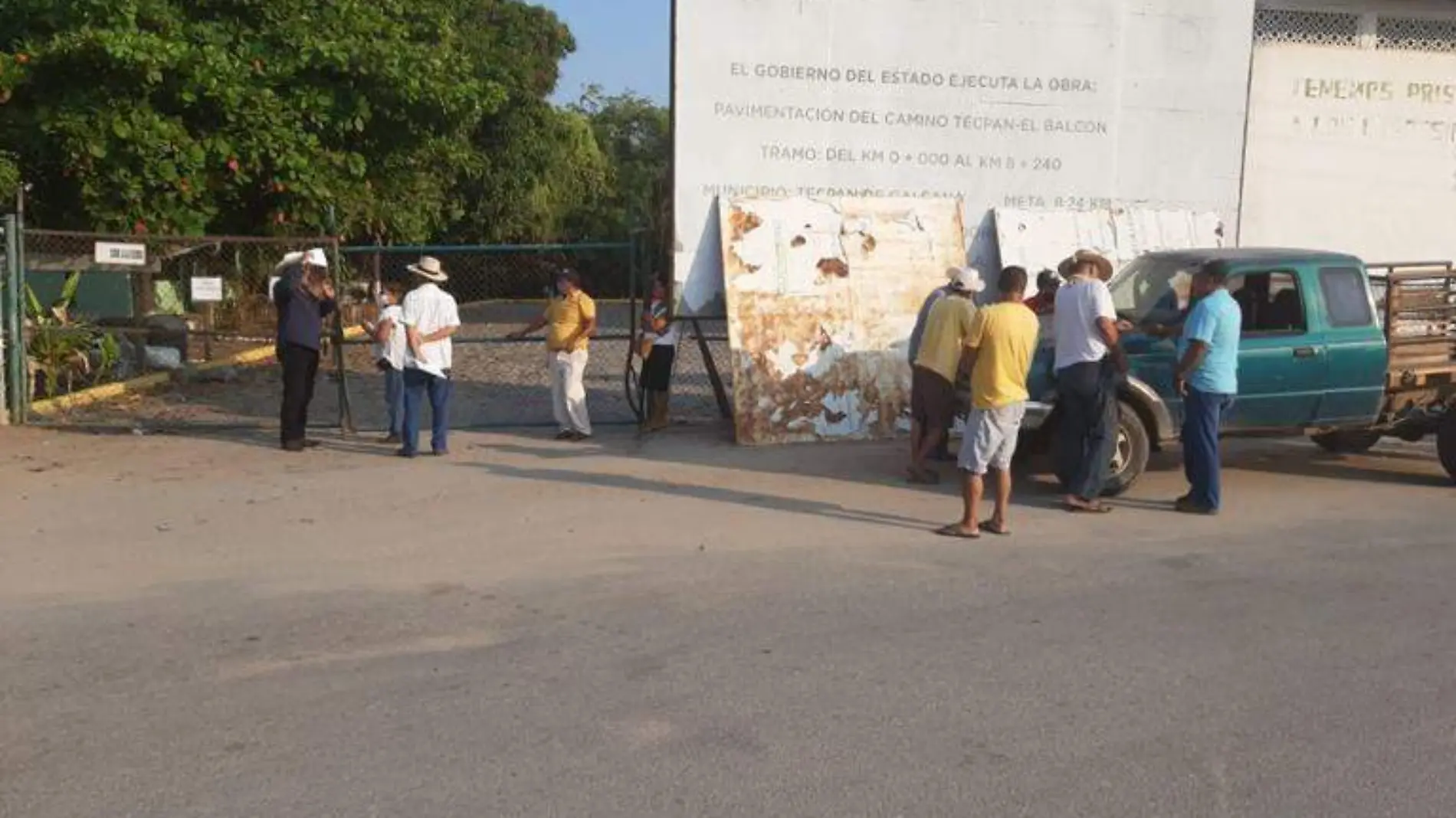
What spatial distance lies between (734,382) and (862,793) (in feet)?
24.0

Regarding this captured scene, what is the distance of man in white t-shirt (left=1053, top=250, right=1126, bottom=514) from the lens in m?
8.84

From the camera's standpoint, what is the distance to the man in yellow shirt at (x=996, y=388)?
322 inches

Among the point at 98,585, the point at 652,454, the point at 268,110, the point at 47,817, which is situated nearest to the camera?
the point at 47,817

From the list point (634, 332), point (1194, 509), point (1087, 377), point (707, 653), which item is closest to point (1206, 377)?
point (1087, 377)

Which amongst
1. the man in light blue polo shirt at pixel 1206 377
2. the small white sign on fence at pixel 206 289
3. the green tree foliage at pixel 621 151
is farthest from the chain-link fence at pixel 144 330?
the green tree foliage at pixel 621 151

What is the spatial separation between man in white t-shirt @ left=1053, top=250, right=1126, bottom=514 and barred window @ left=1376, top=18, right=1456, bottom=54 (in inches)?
274

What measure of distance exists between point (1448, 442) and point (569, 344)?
705 cm

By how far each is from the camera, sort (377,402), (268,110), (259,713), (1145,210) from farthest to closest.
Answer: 1. (268,110)
2. (377,402)
3. (1145,210)
4. (259,713)

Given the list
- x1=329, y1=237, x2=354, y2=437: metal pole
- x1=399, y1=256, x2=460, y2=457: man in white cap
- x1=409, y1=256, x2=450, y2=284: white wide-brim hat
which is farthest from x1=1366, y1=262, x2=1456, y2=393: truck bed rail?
x1=329, y1=237, x2=354, y2=437: metal pole

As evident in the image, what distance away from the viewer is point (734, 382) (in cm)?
1162

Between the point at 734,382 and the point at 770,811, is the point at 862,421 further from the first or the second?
the point at 770,811

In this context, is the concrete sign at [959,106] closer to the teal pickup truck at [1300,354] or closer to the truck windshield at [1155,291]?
the truck windshield at [1155,291]

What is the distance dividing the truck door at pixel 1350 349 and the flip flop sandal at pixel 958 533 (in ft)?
11.1

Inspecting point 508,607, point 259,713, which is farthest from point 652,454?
point 259,713
